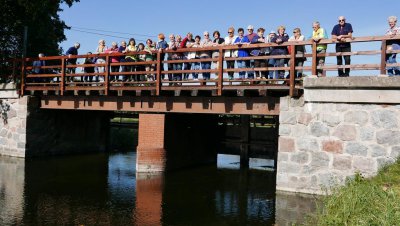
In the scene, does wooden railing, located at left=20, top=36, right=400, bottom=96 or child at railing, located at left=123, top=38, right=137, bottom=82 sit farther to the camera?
child at railing, located at left=123, top=38, right=137, bottom=82

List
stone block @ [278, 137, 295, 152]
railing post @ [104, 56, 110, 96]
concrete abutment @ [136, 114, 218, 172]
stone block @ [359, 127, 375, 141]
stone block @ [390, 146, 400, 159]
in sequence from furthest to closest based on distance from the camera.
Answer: railing post @ [104, 56, 110, 96]
concrete abutment @ [136, 114, 218, 172]
stone block @ [278, 137, 295, 152]
stone block @ [359, 127, 375, 141]
stone block @ [390, 146, 400, 159]

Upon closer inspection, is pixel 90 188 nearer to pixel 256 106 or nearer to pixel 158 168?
pixel 158 168

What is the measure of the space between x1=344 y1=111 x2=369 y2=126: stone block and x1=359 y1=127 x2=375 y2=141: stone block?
0.13m

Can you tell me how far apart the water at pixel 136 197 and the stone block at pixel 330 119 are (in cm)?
181

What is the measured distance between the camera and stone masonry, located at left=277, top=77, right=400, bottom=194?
977 centimetres

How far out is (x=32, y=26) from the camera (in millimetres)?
22422

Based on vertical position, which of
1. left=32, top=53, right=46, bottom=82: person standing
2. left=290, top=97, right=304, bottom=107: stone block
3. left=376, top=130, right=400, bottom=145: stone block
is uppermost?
left=32, top=53, right=46, bottom=82: person standing

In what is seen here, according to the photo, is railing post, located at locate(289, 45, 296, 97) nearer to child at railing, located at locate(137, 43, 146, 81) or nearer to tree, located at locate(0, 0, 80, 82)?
child at railing, located at locate(137, 43, 146, 81)

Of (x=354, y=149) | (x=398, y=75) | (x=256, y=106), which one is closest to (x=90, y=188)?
(x=256, y=106)

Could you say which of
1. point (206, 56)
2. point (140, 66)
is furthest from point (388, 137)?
point (140, 66)

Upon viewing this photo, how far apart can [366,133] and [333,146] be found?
0.79 m

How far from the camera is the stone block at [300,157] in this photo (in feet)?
35.0

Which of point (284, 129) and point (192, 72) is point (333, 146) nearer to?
point (284, 129)

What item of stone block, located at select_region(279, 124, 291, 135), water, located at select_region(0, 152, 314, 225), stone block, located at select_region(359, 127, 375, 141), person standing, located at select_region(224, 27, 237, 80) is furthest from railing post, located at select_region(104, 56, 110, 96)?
stone block, located at select_region(359, 127, 375, 141)
